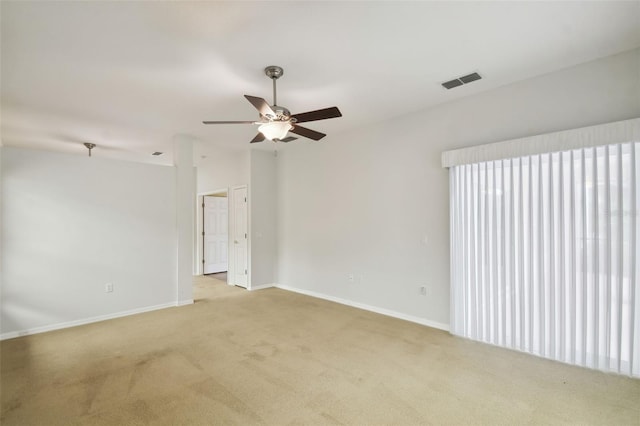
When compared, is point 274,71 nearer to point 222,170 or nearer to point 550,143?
point 550,143

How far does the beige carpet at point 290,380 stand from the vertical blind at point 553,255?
271 millimetres

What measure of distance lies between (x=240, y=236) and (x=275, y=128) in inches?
158

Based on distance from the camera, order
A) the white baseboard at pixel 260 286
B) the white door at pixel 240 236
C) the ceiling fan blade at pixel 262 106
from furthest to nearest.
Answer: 1. the white door at pixel 240 236
2. the white baseboard at pixel 260 286
3. the ceiling fan blade at pixel 262 106

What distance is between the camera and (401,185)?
4398mm

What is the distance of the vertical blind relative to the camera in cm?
269

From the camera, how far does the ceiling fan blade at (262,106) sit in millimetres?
2547

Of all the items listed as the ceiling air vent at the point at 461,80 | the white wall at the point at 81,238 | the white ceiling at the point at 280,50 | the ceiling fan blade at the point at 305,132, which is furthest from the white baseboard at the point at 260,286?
the ceiling air vent at the point at 461,80

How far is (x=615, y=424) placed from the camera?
2.08 m

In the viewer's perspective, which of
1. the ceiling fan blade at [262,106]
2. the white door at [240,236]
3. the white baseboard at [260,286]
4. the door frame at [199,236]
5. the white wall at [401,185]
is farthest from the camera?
the door frame at [199,236]

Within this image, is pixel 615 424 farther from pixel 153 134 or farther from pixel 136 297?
pixel 153 134

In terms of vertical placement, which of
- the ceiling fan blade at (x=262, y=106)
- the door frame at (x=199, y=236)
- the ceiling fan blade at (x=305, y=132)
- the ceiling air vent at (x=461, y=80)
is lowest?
the door frame at (x=199, y=236)

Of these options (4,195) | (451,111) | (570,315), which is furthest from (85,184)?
(570,315)

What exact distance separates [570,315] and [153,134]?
6270 millimetres

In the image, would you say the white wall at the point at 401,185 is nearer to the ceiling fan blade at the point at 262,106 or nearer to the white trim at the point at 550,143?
the white trim at the point at 550,143
